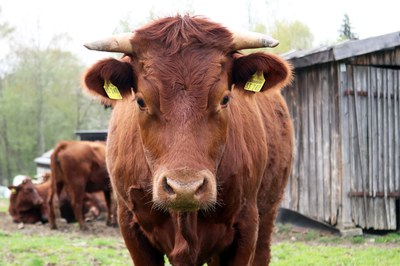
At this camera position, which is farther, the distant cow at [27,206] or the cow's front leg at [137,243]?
the distant cow at [27,206]

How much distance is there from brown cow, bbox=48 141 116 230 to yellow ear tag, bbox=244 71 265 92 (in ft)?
37.4

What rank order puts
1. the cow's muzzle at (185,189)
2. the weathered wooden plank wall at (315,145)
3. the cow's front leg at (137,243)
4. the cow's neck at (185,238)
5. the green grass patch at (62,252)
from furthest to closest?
the weathered wooden plank wall at (315,145) → the green grass patch at (62,252) → the cow's front leg at (137,243) → the cow's neck at (185,238) → the cow's muzzle at (185,189)

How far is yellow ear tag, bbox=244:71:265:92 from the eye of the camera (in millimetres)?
4059

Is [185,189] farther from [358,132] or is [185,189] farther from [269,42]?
[358,132]

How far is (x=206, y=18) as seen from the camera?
13.2 ft

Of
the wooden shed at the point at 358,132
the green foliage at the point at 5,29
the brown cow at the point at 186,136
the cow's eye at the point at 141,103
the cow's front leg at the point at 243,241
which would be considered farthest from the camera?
the green foliage at the point at 5,29

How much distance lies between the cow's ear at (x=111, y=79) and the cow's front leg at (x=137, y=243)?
100 centimetres

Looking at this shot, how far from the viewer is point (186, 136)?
3.44m

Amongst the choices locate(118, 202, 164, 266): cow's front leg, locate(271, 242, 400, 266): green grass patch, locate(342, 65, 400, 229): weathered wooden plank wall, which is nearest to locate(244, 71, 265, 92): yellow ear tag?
locate(118, 202, 164, 266): cow's front leg

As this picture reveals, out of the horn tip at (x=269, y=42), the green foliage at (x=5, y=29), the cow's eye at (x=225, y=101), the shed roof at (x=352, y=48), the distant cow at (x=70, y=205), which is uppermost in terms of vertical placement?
the green foliage at (x=5, y=29)

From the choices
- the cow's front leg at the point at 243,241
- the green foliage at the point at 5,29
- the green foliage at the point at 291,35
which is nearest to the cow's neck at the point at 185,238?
the cow's front leg at the point at 243,241

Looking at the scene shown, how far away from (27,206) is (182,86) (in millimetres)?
15213

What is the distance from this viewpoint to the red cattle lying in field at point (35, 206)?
17578mm

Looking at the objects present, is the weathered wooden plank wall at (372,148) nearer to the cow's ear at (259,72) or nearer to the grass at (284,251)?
the grass at (284,251)
